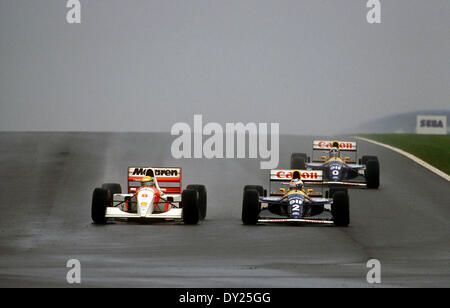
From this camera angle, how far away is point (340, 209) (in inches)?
793

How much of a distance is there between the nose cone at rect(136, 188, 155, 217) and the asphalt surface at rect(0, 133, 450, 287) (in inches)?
13.8

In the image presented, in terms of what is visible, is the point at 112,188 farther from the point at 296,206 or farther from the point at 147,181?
the point at 296,206

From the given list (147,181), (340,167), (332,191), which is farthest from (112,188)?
(340,167)

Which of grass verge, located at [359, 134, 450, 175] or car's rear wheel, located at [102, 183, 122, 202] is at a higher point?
grass verge, located at [359, 134, 450, 175]

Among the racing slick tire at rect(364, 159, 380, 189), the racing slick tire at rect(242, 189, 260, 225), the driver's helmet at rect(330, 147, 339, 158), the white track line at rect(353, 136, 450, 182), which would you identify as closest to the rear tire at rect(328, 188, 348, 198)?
the racing slick tire at rect(242, 189, 260, 225)

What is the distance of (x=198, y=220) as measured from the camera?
67.4 feet

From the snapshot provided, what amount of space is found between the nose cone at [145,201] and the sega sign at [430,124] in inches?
1873

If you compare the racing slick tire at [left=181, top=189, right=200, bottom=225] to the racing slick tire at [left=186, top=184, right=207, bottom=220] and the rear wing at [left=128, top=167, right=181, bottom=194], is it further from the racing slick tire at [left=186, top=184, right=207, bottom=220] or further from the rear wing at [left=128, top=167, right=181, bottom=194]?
the rear wing at [left=128, top=167, right=181, bottom=194]

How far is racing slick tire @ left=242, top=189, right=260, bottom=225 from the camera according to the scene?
20.3 meters

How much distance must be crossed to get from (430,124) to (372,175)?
3816 cm

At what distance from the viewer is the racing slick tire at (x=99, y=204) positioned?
2003 cm

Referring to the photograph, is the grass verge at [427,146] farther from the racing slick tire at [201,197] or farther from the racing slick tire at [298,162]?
the racing slick tire at [201,197]
